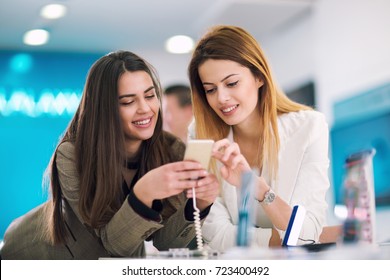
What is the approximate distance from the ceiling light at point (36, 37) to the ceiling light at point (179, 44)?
37 centimetres

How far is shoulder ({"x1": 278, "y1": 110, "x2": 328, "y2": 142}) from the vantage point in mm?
1574

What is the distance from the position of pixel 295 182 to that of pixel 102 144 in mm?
487

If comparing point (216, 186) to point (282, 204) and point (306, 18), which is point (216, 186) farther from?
point (306, 18)

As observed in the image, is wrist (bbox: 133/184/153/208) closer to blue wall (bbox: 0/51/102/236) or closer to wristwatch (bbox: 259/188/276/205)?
wristwatch (bbox: 259/188/276/205)

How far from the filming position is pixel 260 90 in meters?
1.56

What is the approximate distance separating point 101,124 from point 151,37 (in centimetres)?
45

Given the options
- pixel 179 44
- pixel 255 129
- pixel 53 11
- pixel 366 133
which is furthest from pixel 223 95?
pixel 366 133

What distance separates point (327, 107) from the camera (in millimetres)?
2535

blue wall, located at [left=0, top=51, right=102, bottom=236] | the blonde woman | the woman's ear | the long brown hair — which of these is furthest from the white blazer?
blue wall, located at [left=0, top=51, right=102, bottom=236]

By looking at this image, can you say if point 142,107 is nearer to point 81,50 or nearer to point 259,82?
point 259,82

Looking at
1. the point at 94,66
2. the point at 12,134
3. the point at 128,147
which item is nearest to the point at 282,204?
the point at 128,147

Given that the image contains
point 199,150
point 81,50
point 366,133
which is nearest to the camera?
point 199,150

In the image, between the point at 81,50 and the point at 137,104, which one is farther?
the point at 81,50
